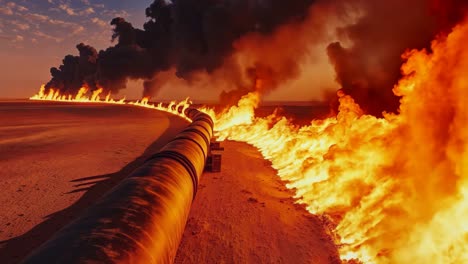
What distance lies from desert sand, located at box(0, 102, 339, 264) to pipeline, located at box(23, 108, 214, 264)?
1535 mm

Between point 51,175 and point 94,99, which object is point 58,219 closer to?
point 51,175

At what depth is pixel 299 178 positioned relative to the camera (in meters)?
11.2

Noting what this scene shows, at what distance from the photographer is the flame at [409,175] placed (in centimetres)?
541

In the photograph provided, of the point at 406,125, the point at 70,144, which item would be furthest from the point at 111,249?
the point at 70,144

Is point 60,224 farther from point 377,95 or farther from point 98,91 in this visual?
point 98,91

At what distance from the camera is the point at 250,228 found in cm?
734

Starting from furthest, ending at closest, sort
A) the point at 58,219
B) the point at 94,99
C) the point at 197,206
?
1. the point at 94,99
2. the point at 197,206
3. the point at 58,219

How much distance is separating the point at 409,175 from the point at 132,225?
628 cm

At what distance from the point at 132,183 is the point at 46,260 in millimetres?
1916

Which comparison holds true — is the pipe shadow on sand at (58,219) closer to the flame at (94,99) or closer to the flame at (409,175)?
the flame at (409,175)

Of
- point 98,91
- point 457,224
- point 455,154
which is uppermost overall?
point 98,91

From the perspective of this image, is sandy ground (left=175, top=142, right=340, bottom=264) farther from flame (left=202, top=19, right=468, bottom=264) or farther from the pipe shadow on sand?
the pipe shadow on sand

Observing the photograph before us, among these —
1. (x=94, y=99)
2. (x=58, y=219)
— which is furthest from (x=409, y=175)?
(x=94, y=99)

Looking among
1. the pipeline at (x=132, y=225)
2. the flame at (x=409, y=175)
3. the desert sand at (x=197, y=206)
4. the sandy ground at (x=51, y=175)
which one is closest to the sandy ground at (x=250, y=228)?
the desert sand at (x=197, y=206)
